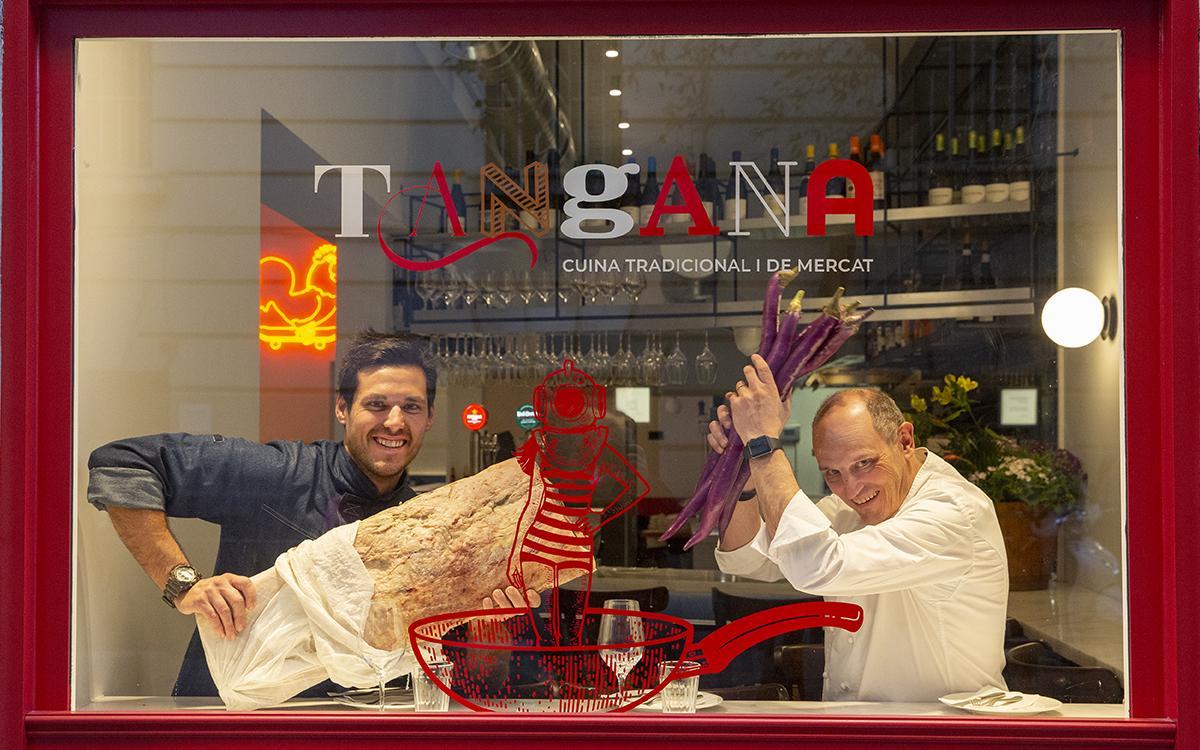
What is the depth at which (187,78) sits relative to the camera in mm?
2564

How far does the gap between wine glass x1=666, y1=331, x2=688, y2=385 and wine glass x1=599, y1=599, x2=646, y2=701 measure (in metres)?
0.49

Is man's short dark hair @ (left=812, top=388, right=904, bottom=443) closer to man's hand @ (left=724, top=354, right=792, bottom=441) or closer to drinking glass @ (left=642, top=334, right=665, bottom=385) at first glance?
man's hand @ (left=724, top=354, right=792, bottom=441)

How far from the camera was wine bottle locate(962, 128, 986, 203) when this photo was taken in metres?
2.51

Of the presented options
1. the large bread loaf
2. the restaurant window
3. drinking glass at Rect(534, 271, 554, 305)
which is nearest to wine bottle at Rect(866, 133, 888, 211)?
the restaurant window

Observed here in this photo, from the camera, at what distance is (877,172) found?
8.25ft

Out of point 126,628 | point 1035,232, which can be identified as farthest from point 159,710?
point 1035,232

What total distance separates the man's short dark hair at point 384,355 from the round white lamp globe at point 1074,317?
1.34m

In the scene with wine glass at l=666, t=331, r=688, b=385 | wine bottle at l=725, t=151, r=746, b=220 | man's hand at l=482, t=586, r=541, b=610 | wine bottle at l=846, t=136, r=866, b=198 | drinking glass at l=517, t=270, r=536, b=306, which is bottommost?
man's hand at l=482, t=586, r=541, b=610

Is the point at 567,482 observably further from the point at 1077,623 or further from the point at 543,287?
the point at 1077,623

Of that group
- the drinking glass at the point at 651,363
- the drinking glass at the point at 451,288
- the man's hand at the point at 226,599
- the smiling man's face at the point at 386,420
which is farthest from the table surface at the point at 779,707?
the drinking glass at the point at 451,288

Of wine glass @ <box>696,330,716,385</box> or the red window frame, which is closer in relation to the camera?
the red window frame

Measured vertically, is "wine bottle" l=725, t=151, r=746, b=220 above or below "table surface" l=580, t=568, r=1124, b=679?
above

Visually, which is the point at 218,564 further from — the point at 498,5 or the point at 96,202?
the point at 498,5

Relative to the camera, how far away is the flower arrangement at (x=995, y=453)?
8.17 ft
